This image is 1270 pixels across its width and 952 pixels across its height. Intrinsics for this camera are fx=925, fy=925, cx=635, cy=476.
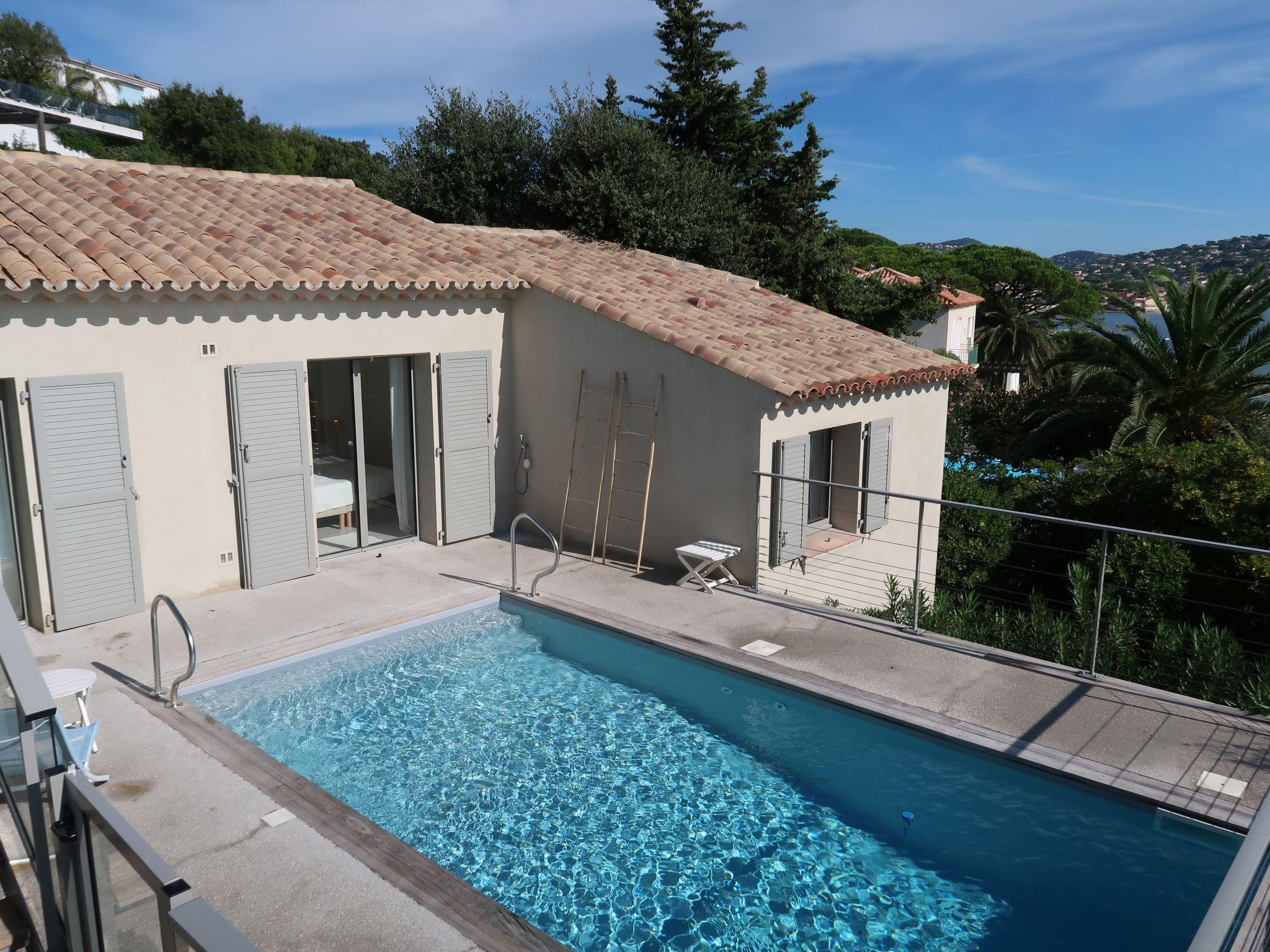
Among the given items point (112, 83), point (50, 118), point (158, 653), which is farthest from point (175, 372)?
point (112, 83)

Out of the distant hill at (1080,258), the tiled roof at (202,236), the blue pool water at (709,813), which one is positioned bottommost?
the blue pool water at (709,813)

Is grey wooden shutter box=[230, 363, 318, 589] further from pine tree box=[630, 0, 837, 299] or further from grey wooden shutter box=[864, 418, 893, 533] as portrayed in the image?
pine tree box=[630, 0, 837, 299]

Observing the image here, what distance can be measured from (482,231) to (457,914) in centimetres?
1250

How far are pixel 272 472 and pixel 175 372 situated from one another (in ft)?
5.00

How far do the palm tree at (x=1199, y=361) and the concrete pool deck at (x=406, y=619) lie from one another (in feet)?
42.0

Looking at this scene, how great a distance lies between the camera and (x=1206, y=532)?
15.2 meters

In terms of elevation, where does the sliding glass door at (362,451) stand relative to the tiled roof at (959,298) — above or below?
below

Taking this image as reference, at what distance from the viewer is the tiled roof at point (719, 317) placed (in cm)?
1136

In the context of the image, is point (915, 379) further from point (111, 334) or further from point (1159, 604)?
point (111, 334)

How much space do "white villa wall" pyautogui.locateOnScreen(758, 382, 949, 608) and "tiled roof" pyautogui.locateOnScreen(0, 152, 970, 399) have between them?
0.39 m

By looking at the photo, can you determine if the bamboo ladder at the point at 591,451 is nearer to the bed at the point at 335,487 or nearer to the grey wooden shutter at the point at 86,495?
the bed at the point at 335,487

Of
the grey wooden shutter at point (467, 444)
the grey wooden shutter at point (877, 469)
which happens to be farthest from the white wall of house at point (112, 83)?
the grey wooden shutter at point (877, 469)

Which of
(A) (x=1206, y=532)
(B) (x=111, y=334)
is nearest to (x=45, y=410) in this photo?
(B) (x=111, y=334)

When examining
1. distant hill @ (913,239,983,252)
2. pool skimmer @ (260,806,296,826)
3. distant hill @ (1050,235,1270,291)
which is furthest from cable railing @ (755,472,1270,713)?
distant hill @ (913,239,983,252)
